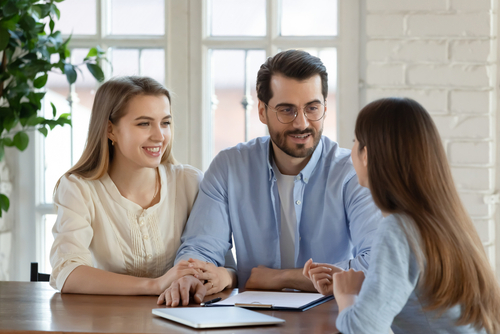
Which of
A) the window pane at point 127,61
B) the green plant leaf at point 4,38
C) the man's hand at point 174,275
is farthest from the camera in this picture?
the window pane at point 127,61

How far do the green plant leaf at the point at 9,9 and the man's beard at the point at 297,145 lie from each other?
1.24 metres

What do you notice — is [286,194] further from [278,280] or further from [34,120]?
[34,120]

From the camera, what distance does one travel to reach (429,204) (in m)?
1.08

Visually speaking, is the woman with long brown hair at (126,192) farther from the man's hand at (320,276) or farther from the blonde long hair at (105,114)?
the man's hand at (320,276)

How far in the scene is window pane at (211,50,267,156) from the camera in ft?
8.08

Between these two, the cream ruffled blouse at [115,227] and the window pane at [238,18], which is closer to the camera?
the cream ruffled blouse at [115,227]

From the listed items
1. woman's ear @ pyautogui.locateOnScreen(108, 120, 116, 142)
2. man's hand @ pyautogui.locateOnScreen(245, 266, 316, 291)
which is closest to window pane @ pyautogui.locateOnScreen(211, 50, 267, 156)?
woman's ear @ pyautogui.locateOnScreen(108, 120, 116, 142)

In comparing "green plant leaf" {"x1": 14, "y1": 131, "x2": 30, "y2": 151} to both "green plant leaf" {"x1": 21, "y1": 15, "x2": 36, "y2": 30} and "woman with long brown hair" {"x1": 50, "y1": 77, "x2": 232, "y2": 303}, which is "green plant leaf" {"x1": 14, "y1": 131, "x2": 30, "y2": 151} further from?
"woman with long brown hair" {"x1": 50, "y1": 77, "x2": 232, "y2": 303}

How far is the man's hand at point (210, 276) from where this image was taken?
1488mm

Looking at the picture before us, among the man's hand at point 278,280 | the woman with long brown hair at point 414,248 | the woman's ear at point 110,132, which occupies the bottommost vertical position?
the man's hand at point 278,280

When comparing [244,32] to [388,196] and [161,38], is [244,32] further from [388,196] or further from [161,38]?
[388,196]

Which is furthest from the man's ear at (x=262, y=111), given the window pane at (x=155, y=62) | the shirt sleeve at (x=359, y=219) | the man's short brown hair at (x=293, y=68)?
the window pane at (x=155, y=62)

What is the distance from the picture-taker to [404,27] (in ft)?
7.17

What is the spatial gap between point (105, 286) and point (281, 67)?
3.05ft
